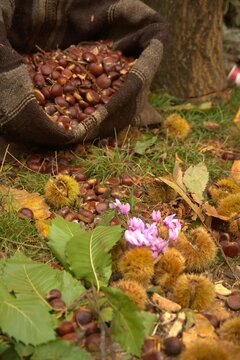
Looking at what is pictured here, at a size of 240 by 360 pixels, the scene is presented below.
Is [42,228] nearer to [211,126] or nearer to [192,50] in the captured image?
[211,126]

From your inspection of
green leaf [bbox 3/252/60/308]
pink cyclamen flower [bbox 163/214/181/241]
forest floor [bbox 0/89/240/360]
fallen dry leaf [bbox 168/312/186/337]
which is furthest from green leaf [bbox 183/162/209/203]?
green leaf [bbox 3/252/60/308]

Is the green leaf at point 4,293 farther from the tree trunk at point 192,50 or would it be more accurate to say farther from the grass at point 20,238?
the tree trunk at point 192,50

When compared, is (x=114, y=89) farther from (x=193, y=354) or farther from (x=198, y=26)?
(x=193, y=354)

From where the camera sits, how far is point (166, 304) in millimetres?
2074

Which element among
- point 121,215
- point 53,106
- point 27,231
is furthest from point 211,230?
point 53,106

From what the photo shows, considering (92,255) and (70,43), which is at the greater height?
(70,43)

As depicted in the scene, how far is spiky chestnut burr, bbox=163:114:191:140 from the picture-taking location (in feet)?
10.9

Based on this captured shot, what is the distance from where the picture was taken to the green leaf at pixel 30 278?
1.96 m

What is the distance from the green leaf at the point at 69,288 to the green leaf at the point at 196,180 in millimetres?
810

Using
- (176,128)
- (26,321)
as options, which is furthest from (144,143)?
(26,321)

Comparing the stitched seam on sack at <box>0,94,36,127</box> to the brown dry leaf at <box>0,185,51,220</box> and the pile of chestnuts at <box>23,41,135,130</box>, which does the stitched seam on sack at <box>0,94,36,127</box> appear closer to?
the pile of chestnuts at <box>23,41,135,130</box>

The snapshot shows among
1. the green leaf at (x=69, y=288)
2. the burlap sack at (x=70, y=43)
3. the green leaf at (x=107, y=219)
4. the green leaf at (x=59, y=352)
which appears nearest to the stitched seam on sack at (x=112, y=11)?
the burlap sack at (x=70, y=43)

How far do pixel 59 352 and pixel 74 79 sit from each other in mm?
1636

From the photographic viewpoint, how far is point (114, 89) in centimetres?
308
